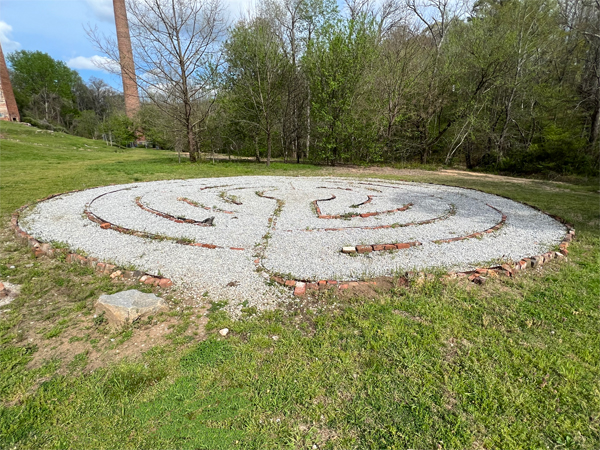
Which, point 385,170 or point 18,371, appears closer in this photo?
point 18,371

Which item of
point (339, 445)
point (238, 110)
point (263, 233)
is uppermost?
point (238, 110)

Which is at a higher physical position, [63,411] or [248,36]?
[248,36]

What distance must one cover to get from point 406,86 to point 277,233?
18.3 m

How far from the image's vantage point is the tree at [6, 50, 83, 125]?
5559 cm

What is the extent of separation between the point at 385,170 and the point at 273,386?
58.8 feet

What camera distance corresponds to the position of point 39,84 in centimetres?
5781

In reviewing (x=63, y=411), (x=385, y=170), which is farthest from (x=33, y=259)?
(x=385, y=170)

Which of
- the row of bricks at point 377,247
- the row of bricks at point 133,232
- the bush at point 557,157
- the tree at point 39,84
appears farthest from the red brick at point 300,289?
the tree at point 39,84

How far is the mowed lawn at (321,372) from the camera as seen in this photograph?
212 cm

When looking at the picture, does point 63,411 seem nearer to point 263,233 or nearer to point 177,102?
point 263,233

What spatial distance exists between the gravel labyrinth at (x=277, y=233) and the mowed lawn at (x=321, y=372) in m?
0.78

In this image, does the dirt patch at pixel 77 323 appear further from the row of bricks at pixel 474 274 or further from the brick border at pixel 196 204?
the brick border at pixel 196 204

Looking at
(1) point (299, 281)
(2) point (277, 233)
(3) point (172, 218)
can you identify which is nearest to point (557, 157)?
(2) point (277, 233)

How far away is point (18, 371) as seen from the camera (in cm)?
263
